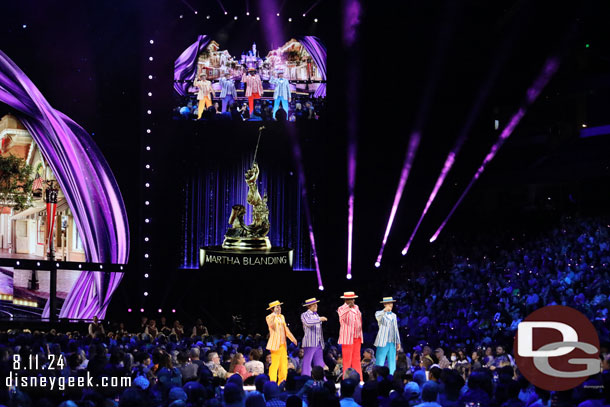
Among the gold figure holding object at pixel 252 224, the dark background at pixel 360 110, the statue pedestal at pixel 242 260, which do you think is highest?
the dark background at pixel 360 110

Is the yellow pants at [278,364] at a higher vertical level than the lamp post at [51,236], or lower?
lower

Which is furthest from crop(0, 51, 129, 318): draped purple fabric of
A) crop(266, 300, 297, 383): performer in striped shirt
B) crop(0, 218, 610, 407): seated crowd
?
crop(266, 300, 297, 383): performer in striped shirt

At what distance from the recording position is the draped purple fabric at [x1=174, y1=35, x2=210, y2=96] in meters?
18.2

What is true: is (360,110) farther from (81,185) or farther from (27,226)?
(27,226)

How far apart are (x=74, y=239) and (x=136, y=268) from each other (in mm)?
1639

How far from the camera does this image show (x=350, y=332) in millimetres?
10695

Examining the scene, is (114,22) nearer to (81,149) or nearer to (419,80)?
(81,149)

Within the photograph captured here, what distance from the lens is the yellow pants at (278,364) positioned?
414 inches

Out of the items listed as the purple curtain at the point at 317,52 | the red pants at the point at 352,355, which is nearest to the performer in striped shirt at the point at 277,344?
the red pants at the point at 352,355

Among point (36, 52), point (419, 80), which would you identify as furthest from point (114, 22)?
point (419, 80)

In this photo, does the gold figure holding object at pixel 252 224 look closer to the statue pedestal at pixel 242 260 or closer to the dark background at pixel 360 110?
the statue pedestal at pixel 242 260

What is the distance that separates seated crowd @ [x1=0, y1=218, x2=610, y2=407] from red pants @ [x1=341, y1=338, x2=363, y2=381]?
183mm

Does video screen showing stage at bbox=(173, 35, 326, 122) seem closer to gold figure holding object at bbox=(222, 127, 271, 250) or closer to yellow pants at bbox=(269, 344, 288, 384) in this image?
gold figure holding object at bbox=(222, 127, 271, 250)

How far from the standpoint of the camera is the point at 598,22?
1755 cm
